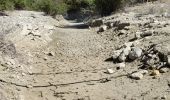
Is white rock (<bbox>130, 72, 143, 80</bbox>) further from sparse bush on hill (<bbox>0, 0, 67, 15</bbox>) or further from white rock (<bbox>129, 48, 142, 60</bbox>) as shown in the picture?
sparse bush on hill (<bbox>0, 0, 67, 15</bbox>)

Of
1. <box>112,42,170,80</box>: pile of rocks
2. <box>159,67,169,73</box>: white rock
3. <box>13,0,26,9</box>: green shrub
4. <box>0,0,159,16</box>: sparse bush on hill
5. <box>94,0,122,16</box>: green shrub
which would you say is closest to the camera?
<box>159,67,169,73</box>: white rock

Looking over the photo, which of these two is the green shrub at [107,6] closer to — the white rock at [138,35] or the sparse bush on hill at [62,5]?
the sparse bush on hill at [62,5]

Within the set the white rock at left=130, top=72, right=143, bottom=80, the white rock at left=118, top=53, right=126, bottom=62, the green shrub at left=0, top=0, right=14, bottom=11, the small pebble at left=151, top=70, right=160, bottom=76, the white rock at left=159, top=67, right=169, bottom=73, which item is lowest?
the white rock at left=130, top=72, right=143, bottom=80

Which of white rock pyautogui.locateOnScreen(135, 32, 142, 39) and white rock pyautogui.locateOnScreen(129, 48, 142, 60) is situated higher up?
white rock pyautogui.locateOnScreen(135, 32, 142, 39)

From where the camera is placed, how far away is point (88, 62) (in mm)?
9422

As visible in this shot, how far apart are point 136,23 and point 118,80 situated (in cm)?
416

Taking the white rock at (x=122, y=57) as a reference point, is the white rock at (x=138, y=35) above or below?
above

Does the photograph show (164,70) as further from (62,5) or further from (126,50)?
(62,5)

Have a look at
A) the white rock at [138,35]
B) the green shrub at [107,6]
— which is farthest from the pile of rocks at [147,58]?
the green shrub at [107,6]

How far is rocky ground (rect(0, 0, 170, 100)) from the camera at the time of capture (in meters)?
7.47

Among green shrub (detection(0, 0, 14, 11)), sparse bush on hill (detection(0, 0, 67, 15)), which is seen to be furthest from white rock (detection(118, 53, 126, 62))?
sparse bush on hill (detection(0, 0, 67, 15))

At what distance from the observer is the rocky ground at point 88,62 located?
747 centimetres

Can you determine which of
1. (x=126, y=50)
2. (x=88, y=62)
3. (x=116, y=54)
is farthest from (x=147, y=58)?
(x=88, y=62)

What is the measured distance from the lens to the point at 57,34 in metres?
13.0
